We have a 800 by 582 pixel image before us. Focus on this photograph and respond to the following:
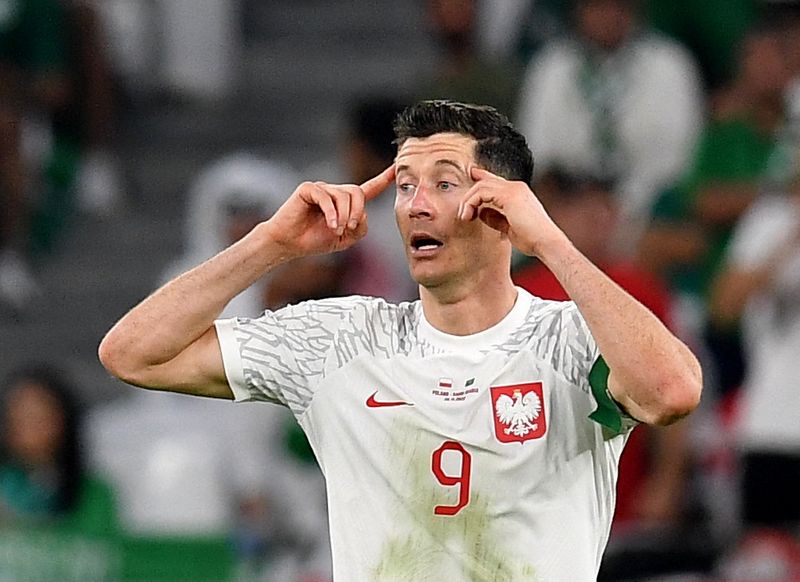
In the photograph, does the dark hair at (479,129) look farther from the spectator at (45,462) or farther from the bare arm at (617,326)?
the spectator at (45,462)

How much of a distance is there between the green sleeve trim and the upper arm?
88 centimetres

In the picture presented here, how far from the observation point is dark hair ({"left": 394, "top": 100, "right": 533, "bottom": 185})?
15.6ft

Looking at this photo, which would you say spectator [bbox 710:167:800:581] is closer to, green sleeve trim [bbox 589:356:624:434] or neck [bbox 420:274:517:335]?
neck [bbox 420:274:517:335]

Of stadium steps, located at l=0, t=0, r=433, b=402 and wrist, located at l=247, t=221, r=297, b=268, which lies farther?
stadium steps, located at l=0, t=0, r=433, b=402

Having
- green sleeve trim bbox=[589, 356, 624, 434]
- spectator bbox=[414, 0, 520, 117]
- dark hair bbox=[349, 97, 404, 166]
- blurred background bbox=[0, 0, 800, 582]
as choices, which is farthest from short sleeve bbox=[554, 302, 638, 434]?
spectator bbox=[414, 0, 520, 117]

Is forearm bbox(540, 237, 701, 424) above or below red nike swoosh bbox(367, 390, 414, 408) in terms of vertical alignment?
above

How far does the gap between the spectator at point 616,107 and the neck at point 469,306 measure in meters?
4.55

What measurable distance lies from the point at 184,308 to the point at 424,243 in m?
0.59

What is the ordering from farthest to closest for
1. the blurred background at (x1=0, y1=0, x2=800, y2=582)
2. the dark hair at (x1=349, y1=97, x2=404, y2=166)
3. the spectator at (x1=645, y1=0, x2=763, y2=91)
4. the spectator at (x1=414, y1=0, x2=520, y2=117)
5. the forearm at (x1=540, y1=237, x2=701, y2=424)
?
1. the spectator at (x1=645, y1=0, x2=763, y2=91)
2. the spectator at (x1=414, y1=0, x2=520, y2=117)
3. the dark hair at (x1=349, y1=97, x2=404, y2=166)
4. the blurred background at (x1=0, y1=0, x2=800, y2=582)
5. the forearm at (x1=540, y1=237, x2=701, y2=424)

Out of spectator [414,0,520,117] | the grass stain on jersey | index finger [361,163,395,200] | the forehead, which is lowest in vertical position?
the grass stain on jersey

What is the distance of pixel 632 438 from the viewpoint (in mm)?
8320

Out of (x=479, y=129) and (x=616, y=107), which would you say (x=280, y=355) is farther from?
(x=616, y=107)

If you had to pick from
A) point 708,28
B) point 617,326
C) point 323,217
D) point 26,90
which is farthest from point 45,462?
point 617,326

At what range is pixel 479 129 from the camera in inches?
187
